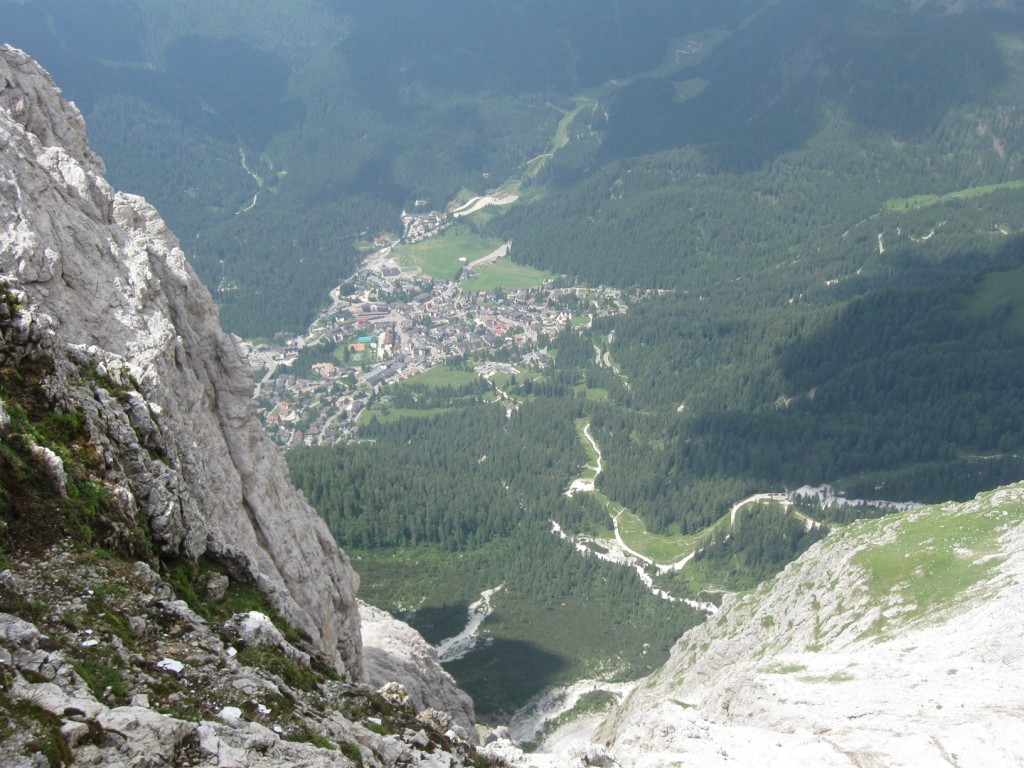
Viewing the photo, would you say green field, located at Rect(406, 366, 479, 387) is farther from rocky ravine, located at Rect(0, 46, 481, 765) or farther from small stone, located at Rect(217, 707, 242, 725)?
small stone, located at Rect(217, 707, 242, 725)

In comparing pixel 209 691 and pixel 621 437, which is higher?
pixel 621 437

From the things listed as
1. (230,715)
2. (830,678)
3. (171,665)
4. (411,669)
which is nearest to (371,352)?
(411,669)

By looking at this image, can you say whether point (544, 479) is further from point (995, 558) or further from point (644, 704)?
point (995, 558)

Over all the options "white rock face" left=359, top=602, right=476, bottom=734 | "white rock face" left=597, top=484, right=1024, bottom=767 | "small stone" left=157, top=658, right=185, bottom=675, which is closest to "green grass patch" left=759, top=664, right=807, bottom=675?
"white rock face" left=597, top=484, right=1024, bottom=767

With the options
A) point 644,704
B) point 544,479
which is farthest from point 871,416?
point 644,704

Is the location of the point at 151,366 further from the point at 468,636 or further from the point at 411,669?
the point at 468,636

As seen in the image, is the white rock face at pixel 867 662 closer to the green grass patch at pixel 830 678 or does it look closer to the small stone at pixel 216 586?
the green grass patch at pixel 830 678
